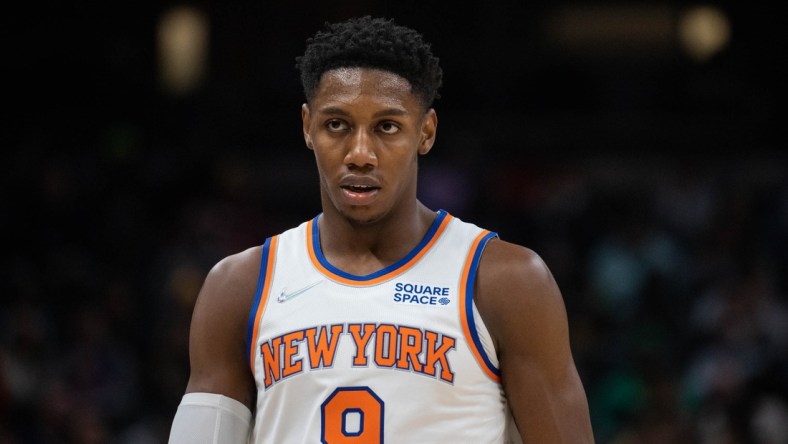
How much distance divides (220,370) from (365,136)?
76cm

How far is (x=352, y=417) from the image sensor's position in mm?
3137

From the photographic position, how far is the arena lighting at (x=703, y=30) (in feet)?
36.0

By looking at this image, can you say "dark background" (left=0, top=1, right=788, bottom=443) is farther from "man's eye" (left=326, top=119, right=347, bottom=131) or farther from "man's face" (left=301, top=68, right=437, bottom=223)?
"man's eye" (left=326, top=119, right=347, bottom=131)

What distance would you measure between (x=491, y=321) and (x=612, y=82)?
7907 mm

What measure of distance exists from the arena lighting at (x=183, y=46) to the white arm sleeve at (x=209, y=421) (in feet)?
25.5

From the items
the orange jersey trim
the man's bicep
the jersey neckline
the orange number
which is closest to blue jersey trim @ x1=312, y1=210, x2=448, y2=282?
the jersey neckline

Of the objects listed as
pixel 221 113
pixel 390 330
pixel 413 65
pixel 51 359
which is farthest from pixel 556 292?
pixel 221 113

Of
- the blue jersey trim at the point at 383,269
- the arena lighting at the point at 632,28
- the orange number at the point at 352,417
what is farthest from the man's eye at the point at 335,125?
the arena lighting at the point at 632,28

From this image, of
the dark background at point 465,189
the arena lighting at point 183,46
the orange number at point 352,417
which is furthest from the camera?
the arena lighting at point 183,46

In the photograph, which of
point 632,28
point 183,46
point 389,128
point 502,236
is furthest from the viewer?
point 183,46

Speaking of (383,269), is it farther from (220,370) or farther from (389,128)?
(220,370)

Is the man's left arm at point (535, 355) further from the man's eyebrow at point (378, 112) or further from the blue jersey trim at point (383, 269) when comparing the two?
the man's eyebrow at point (378, 112)

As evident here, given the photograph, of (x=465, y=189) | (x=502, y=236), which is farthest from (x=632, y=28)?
(x=502, y=236)

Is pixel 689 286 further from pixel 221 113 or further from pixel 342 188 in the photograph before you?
pixel 342 188
